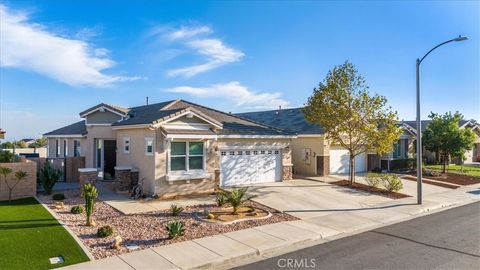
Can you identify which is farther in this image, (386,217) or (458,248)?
(386,217)

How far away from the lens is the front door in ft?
65.6

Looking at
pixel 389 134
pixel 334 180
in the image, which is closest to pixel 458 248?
pixel 389 134

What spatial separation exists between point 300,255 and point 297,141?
1687cm

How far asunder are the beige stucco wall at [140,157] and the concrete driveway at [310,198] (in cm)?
484

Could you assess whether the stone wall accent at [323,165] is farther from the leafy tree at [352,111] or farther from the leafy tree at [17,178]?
the leafy tree at [17,178]

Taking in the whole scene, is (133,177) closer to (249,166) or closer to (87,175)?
(87,175)

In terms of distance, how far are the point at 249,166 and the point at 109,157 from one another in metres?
8.27

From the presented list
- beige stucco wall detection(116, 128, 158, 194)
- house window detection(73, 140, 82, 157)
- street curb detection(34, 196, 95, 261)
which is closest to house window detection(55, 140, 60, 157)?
house window detection(73, 140, 82, 157)

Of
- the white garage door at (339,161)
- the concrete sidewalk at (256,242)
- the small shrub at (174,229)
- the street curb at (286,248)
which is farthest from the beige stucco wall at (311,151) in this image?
the small shrub at (174,229)

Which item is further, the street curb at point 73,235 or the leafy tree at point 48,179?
the leafy tree at point 48,179

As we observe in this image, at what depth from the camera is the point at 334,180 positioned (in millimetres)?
21578

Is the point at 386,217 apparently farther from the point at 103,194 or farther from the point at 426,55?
the point at 103,194

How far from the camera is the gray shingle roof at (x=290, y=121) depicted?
24781 millimetres

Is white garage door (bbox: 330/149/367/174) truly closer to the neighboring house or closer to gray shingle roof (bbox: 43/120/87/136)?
the neighboring house
